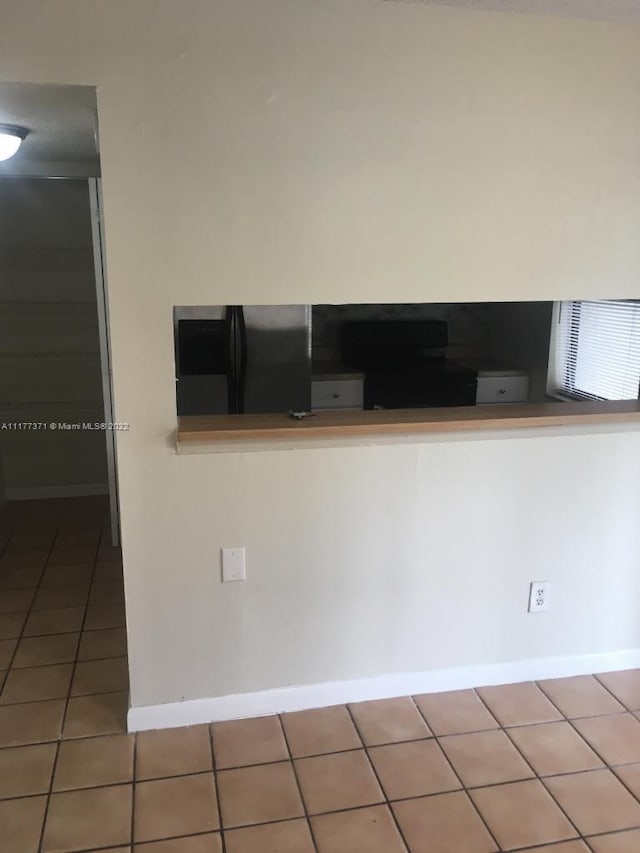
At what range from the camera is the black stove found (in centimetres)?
361

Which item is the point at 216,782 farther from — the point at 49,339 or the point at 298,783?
the point at 49,339

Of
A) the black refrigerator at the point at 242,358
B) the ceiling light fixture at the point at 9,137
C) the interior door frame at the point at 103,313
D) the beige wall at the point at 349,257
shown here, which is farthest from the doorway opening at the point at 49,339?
the beige wall at the point at 349,257

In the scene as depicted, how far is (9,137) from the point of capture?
247 cm

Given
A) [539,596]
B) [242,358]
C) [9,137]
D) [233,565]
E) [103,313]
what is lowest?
[539,596]

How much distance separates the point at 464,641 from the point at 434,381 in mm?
1616

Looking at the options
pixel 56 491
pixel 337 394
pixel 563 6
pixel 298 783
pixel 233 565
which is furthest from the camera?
pixel 56 491

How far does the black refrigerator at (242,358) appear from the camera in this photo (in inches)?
123

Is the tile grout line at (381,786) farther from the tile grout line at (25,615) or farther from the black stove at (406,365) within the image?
the black stove at (406,365)

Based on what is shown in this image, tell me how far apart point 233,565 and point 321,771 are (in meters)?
0.66

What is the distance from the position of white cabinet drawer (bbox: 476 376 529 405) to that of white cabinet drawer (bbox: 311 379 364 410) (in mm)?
670

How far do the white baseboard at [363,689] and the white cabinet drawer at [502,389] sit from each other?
153 cm

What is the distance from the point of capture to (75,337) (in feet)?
13.8

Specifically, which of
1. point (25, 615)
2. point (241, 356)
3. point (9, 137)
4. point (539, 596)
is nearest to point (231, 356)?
point (241, 356)

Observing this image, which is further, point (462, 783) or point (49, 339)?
point (49, 339)
